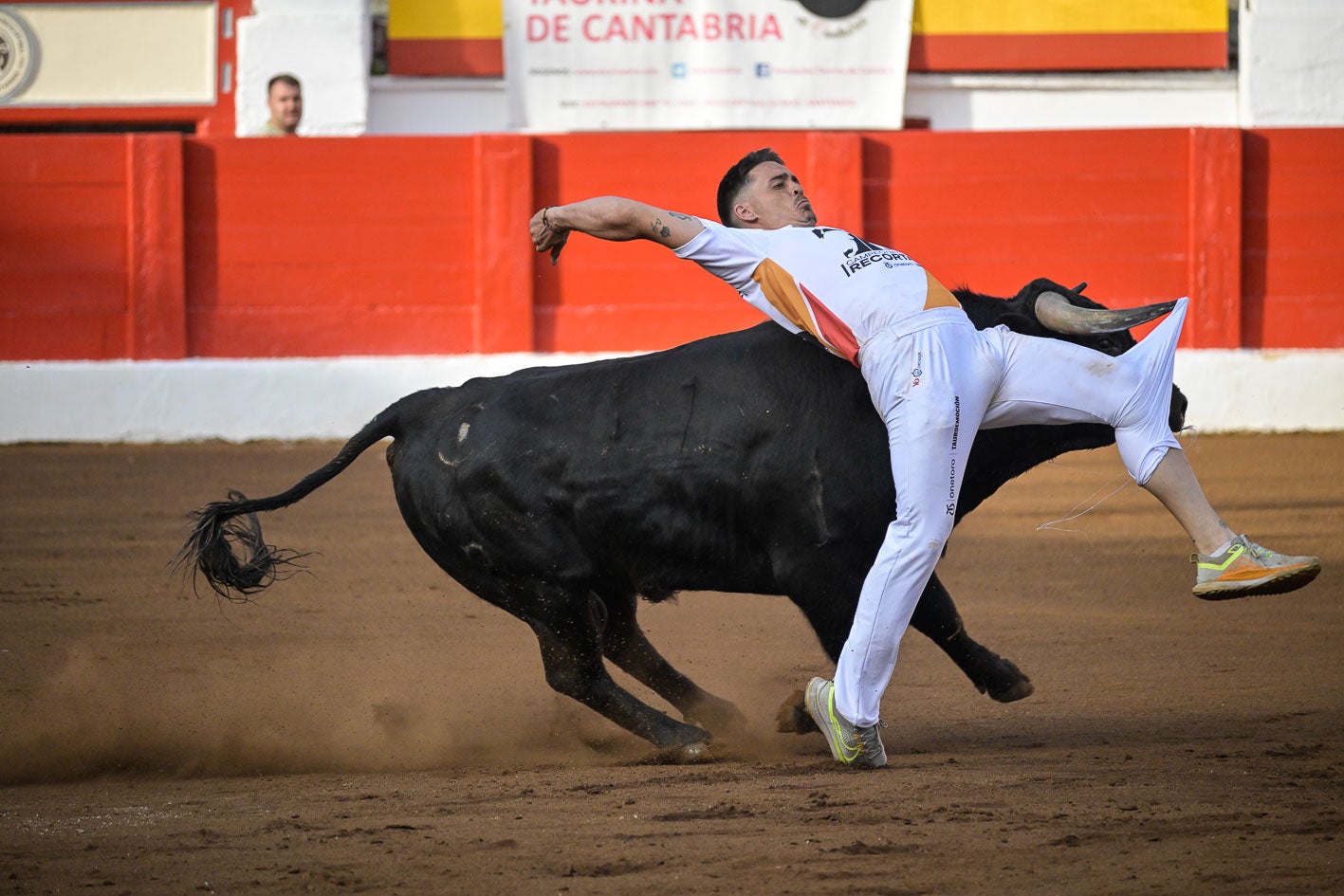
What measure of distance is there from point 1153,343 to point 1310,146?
8272 mm

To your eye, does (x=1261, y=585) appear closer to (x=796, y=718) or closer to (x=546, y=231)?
(x=796, y=718)

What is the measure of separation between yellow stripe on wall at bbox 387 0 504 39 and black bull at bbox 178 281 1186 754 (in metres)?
8.48

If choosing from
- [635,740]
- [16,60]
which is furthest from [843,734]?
[16,60]

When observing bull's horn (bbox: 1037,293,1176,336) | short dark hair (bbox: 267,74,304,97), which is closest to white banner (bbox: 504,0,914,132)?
short dark hair (bbox: 267,74,304,97)

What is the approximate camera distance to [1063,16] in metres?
12.3

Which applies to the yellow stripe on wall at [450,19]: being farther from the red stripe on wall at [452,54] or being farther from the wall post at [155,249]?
the wall post at [155,249]

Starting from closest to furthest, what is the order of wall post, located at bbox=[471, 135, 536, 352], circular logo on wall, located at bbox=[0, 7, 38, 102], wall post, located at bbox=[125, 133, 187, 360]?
1. wall post, located at bbox=[125, 133, 187, 360]
2. wall post, located at bbox=[471, 135, 536, 352]
3. circular logo on wall, located at bbox=[0, 7, 38, 102]

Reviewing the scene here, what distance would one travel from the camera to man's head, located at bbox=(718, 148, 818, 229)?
4172mm

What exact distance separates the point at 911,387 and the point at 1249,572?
89 centimetres

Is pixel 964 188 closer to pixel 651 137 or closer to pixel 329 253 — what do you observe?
pixel 651 137

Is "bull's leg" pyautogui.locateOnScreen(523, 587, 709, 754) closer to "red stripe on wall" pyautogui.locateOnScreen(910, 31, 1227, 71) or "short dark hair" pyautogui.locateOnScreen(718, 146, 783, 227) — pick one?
"short dark hair" pyautogui.locateOnScreen(718, 146, 783, 227)

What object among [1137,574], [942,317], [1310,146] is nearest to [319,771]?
[942,317]

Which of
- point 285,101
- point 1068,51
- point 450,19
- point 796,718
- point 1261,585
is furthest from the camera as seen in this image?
point 1068,51

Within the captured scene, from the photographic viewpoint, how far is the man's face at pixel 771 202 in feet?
13.7
